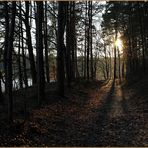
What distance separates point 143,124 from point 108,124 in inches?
58.3

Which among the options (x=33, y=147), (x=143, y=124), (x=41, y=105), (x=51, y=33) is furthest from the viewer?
(x=51, y=33)

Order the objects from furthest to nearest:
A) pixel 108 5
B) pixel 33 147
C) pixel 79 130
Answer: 1. pixel 108 5
2. pixel 79 130
3. pixel 33 147

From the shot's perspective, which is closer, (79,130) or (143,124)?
(79,130)

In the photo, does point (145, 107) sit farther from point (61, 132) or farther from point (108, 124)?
point (61, 132)

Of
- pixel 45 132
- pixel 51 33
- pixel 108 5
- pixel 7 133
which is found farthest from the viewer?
pixel 108 5

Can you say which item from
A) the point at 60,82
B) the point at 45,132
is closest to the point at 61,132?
the point at 45,132

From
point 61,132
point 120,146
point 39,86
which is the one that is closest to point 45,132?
point 61,132

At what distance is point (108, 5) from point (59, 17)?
90.6ft

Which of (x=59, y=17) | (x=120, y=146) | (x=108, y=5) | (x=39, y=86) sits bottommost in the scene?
(x=120, y=146)

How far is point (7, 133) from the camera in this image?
1093 cm

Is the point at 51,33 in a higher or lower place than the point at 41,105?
higher

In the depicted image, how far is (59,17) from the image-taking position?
832 inches

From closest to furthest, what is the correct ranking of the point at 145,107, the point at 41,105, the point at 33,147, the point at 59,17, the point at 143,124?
the point at 33,147
the point at 143,124
the point at 41,105
the point at 145,107
the point at 59,17

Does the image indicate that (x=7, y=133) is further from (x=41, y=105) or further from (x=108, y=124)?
(x=41, y=105)
